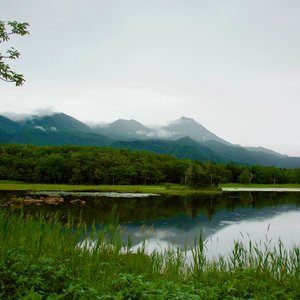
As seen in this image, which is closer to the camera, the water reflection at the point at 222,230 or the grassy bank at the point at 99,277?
the grassy bank at the point at 99,277

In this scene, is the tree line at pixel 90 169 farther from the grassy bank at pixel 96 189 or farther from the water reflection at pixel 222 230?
the water reflection at pixel 222 230

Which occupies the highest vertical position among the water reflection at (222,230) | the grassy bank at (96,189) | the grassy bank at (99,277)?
the grassy bank at (99,277)

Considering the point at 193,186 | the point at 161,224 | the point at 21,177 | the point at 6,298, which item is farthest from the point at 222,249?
the point at 21,177

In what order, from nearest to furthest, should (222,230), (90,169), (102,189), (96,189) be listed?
(222,230) < (96,189) < (102,189) < (90,169)

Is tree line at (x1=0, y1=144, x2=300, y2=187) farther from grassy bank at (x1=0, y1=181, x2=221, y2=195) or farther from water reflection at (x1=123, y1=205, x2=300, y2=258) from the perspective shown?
water reflection at (x1=123, y1=205, x2=300, y2=258)

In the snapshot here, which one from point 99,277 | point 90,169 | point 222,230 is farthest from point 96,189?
point 99,277

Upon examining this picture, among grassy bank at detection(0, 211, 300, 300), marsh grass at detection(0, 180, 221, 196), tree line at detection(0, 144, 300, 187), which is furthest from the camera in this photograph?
tree line at detection(0, 144, 300, 187)

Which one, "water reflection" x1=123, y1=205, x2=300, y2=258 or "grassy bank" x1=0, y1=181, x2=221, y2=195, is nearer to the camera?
"water reflection" x1=123, y1=205, x2=300, y2=258

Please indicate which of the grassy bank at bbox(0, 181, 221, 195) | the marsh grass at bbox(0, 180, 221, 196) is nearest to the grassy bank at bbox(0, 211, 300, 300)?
the marsh grass at bbox(0, 180, 221, 196)

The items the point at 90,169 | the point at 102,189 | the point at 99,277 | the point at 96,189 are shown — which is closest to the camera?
the point at 99,277

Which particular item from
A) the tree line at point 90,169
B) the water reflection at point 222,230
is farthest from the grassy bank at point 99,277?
the tree line at point 90,169

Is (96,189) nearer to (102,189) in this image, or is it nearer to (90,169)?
(102,189)

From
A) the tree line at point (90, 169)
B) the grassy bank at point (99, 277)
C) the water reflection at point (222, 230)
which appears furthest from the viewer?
the tree line at point (90, 169)

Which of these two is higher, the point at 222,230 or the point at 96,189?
the point at 222,230
